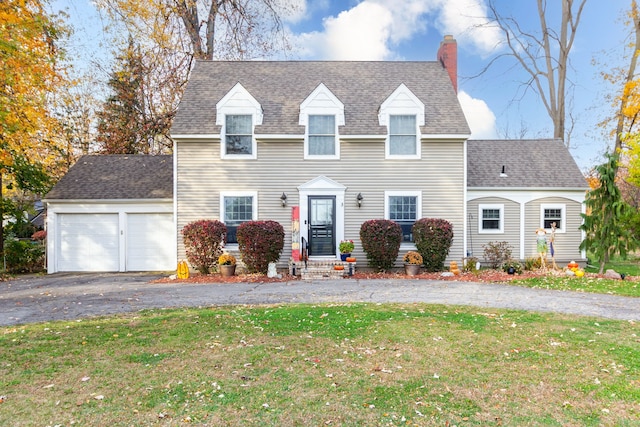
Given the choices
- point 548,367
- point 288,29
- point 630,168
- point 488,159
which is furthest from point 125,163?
point 630,168

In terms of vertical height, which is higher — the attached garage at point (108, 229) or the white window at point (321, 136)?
the white window at point (321, 136)

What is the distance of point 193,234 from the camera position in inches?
510

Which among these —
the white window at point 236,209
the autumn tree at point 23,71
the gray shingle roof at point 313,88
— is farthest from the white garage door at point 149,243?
the autumn tree at point 23,71

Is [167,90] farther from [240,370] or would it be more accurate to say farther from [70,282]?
[240,370]

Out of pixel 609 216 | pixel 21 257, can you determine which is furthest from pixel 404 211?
pixel 21 257

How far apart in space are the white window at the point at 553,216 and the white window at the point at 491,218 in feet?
5.50

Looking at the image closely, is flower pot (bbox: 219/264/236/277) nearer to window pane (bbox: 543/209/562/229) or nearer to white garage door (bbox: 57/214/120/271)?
white garage door (bbox: 57/214/120/271)

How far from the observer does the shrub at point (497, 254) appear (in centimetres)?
1477

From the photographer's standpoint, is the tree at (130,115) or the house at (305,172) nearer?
the house at (305,172)

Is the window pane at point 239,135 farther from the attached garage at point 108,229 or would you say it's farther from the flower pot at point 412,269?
the flower pot at point 412,269

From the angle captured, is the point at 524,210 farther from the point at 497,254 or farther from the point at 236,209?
the point at 236,209

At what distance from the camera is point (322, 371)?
4500 mm

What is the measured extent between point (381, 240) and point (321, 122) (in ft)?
16.2

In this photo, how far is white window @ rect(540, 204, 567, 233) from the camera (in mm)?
15539
